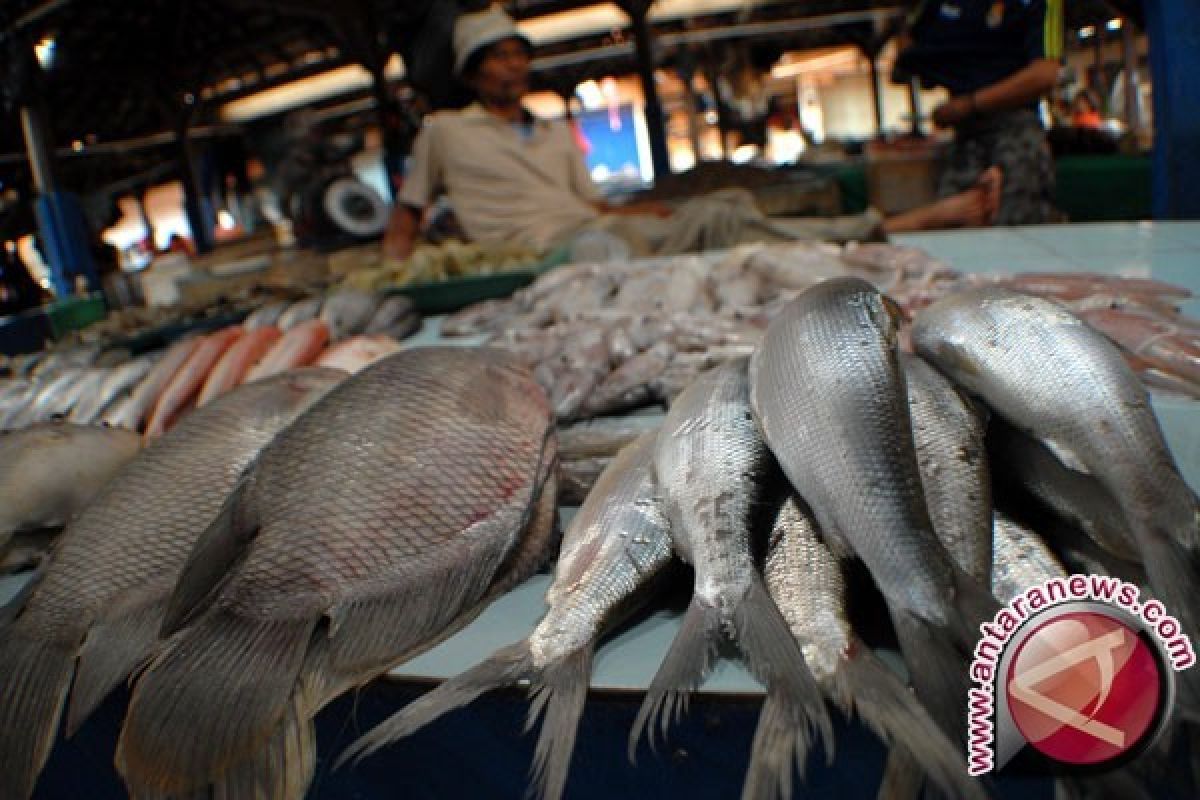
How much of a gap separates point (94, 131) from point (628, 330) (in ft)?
46.4

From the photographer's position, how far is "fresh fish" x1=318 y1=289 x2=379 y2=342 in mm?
3115

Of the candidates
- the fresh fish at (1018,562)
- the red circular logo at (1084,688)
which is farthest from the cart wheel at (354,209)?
the red circular logo at (1084,688)

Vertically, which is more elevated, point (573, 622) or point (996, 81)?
point (996, 81)

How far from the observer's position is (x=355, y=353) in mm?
2537

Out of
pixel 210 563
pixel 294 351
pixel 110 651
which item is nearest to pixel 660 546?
pixel 210 563

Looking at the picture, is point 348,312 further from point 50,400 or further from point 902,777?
point 902,777

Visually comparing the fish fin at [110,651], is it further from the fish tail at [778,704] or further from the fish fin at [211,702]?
the fish tail at [778,704]

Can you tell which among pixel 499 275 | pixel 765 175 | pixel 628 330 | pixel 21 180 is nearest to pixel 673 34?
pixel 765 175

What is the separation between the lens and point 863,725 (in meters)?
0.82

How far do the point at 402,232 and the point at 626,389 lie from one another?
335cm

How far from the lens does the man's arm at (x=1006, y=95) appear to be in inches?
159

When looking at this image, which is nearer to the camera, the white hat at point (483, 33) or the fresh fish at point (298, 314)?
the fresh fish at point (298, 314)

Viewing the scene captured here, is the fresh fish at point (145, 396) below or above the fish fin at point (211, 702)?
above

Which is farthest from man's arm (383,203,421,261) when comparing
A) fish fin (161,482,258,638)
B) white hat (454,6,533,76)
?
fish fin (161,482,258,638)
